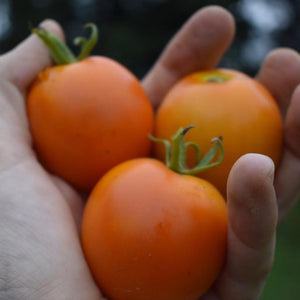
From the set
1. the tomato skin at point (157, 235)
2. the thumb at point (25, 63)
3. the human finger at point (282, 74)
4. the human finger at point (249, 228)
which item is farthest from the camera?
the human finger at point (282, 74)

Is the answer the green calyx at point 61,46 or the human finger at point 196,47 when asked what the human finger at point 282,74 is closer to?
the human finger at point 196,47

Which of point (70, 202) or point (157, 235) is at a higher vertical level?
point (157, 235)

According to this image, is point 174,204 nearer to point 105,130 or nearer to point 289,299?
point 105,130

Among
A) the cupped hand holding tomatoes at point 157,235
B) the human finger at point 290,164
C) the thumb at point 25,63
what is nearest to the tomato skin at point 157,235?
A: the cupped hand holding tomatoes at point 157,235

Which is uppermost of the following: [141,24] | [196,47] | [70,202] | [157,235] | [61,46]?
[61,46]

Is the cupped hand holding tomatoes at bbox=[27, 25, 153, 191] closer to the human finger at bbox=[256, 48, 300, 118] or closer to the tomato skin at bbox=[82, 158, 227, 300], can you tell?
the tomato skin at bbox=[82, 158, 227, 300]

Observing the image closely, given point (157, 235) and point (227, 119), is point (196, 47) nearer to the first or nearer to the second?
point (227, 119)

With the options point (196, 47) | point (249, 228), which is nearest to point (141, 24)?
point (196, 47)
